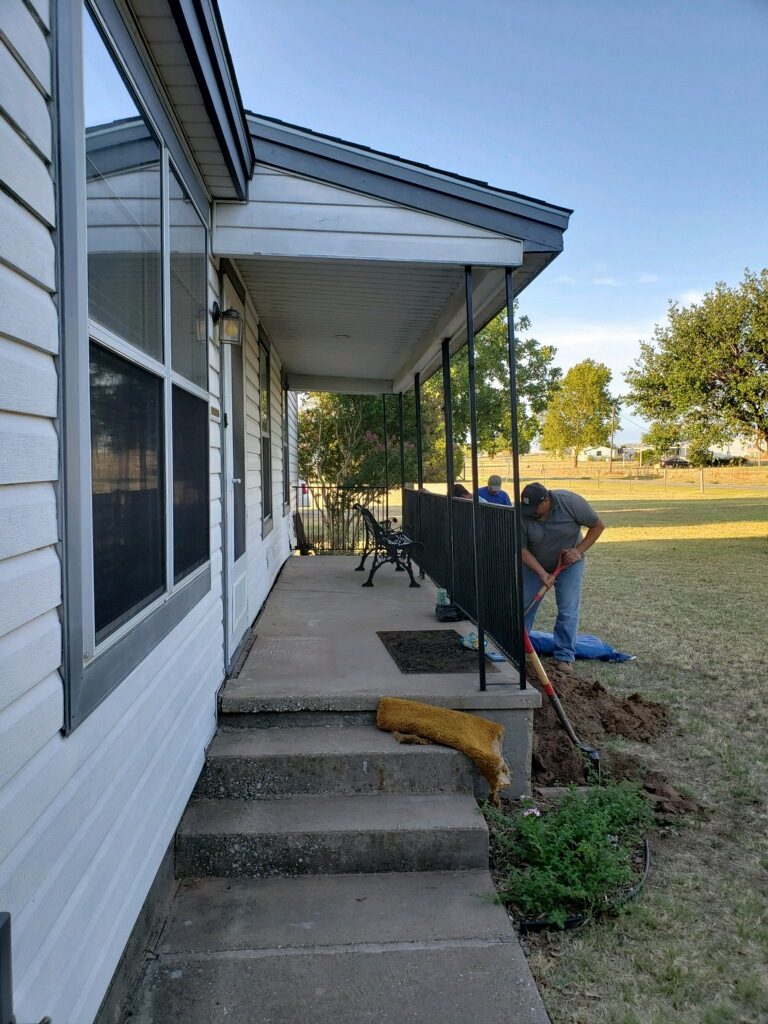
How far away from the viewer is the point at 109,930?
1896 millimetres

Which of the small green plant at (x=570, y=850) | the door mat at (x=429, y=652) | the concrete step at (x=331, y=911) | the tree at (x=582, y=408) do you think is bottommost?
the concrete step at (x=331, y=911)

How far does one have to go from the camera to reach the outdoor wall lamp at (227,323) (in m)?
3.74

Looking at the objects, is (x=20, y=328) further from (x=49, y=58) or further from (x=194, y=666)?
(x=194, y=666)

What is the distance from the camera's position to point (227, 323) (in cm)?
378

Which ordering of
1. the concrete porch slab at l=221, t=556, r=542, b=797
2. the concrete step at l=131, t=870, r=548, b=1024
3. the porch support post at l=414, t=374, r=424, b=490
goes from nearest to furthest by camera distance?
the concrete step at l=131, t=870, r=548, b=1024, the concrete porch slab at l=221, t=556, r=542, b=797, the porch support post at l=414, t=374, r=424, b=490

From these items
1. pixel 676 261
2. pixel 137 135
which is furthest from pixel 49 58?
pixel 676 261

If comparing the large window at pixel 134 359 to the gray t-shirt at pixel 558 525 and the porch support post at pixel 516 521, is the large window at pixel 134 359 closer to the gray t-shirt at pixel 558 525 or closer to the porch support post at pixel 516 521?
the porch support post at pixel 516 521

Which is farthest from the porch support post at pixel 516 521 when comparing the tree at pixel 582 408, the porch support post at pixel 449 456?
the tree at pixel 582 408

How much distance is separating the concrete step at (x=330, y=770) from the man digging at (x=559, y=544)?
2.27 metres

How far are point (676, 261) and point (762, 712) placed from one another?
96.4 feet

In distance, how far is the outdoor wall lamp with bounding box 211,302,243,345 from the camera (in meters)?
3.74

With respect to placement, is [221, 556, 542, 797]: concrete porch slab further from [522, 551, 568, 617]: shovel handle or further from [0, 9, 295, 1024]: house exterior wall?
[0, 9, 295, 1024]: house exterior wall

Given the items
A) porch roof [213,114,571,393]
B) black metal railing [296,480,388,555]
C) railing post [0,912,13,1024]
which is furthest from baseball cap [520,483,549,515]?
black metal railing [296,480,388,555]

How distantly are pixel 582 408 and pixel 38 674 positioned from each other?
51.9 metres
